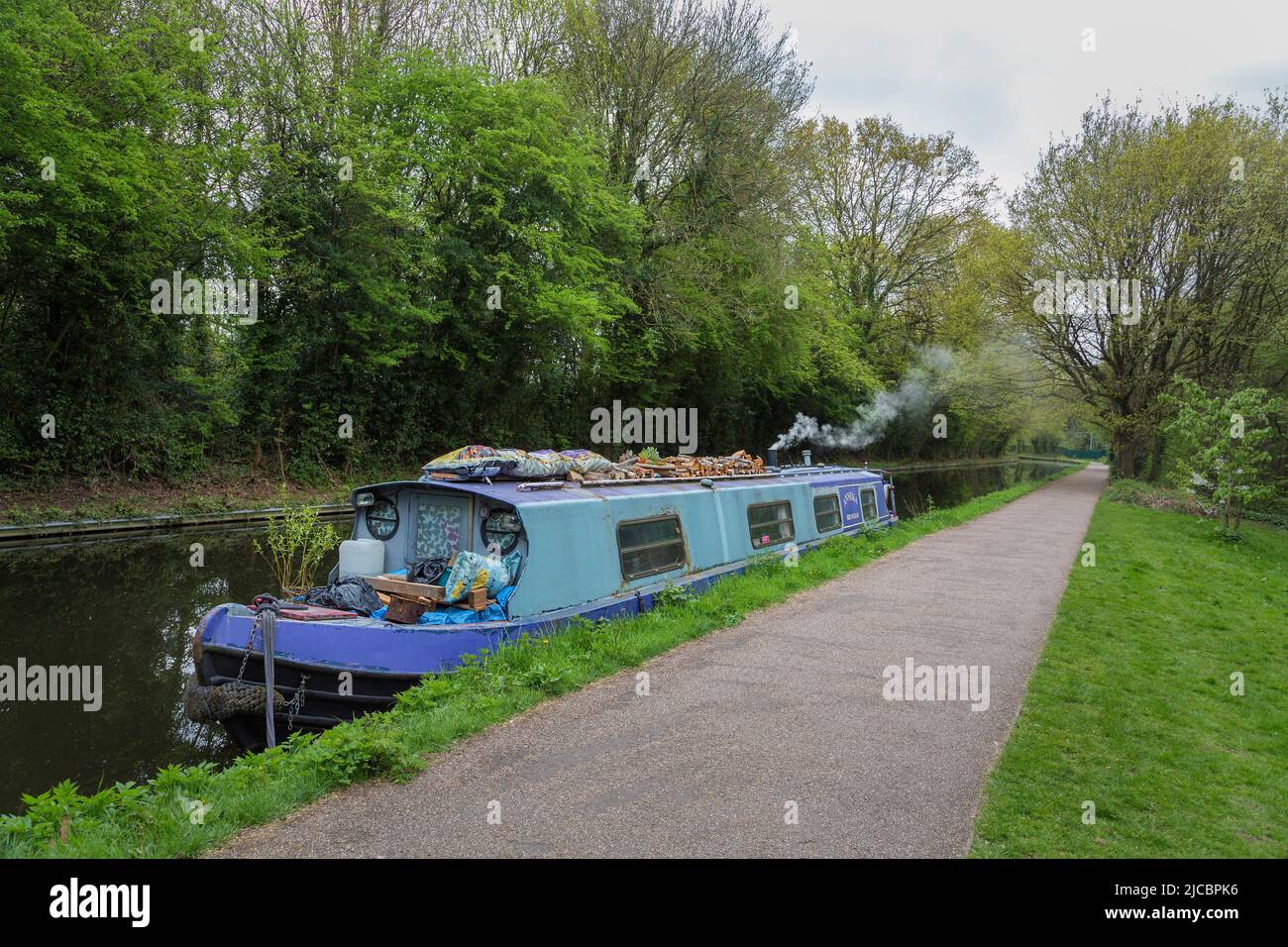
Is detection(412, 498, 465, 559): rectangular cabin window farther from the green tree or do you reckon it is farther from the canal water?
the green tree

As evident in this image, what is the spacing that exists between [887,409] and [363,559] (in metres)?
34.4

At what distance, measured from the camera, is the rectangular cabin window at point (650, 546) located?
787 cm

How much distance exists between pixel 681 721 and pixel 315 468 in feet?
51.0

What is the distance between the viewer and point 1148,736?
4.75 meters

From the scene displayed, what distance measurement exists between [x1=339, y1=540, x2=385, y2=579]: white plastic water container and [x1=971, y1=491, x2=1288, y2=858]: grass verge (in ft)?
17.7

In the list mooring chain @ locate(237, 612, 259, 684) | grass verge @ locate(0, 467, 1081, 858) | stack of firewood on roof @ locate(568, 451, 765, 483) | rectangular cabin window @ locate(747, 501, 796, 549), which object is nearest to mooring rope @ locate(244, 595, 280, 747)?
mooring chain @ locate(237, 612, 259, 684)

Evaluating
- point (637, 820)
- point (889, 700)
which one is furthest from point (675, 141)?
point (637, 820)

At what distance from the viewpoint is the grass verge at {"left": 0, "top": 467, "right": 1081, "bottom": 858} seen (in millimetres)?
3357

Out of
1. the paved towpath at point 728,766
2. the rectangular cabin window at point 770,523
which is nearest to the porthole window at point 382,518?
the paved towpath at point 728,766

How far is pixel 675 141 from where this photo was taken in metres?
22.6

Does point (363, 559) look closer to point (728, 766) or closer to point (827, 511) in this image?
point (728, 766)

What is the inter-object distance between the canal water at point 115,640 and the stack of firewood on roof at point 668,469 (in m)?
4.05

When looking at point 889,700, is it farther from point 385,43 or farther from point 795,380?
point 795,380

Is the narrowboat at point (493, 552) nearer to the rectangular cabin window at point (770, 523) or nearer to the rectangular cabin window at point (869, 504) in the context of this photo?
the rectangular cabin window at point (770, 523)
